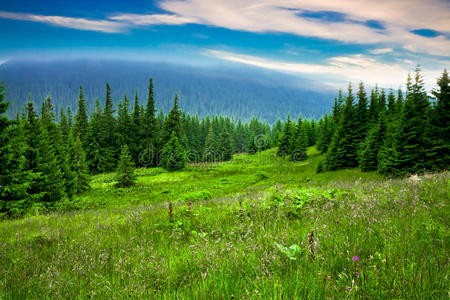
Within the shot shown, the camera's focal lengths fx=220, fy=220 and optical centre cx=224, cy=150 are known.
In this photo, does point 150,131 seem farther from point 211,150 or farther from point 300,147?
point 300,147

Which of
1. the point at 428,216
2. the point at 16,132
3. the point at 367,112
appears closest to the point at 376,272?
the point at 428,216

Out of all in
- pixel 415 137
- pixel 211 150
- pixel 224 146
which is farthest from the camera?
pixel 224 146

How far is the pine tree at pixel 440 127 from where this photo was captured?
22.4m

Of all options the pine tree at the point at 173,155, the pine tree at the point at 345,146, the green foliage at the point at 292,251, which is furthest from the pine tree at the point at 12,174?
the pine tree at the point at 345,146

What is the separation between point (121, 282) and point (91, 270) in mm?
624

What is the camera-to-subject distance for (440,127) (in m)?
22.9

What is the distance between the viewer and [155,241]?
165 inches

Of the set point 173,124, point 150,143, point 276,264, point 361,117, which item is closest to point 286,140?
point 361,117

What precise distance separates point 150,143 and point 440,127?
61876mm

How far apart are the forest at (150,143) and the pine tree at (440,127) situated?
75 millimetres

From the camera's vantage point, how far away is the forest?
17859 mm

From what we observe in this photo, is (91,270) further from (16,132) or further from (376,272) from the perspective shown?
(16,132)

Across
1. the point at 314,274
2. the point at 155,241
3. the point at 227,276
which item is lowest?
the point at 155,241

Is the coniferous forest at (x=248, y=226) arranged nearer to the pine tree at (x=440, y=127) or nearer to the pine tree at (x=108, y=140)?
the pine tree at (x=440, y=127)
